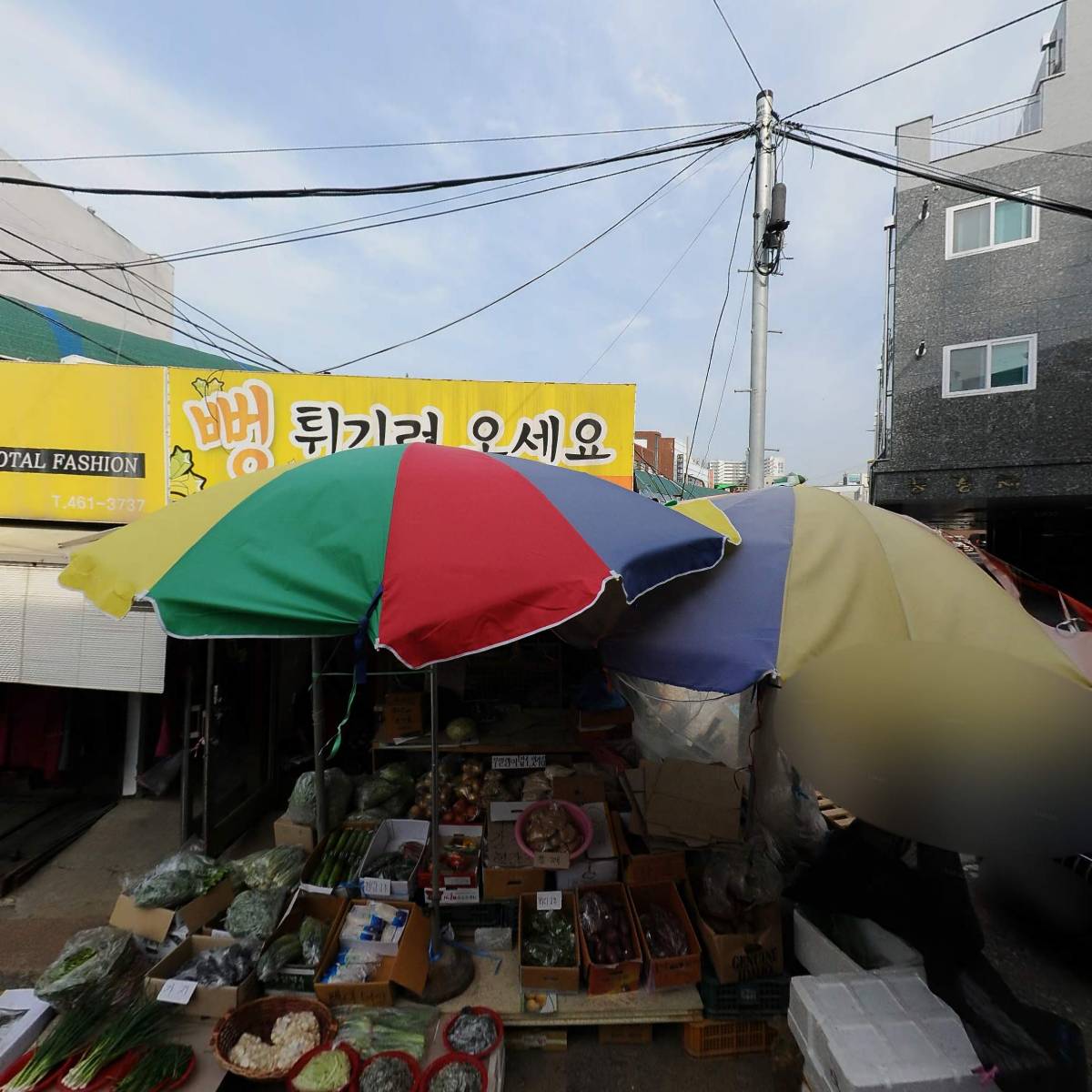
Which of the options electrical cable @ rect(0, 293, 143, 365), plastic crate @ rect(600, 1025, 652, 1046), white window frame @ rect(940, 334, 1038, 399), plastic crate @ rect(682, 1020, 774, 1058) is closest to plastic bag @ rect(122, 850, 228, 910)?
plastic crate @ rect(600, 1025, 652, 1046)

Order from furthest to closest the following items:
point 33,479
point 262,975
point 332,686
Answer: point 332,686 < point 33,479 < point 262,975

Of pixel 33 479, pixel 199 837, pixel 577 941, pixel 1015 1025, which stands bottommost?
pixel 199 837

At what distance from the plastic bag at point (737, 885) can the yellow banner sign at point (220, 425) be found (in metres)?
4.16

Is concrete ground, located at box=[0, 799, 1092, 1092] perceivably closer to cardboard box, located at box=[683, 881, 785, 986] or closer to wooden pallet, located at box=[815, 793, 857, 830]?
cardboard box, located at box=[683, 881, 785, 986]

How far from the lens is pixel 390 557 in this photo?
6.90 ft

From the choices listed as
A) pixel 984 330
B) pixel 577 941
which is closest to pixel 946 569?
pixel 577 941

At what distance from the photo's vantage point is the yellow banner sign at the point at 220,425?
5.88 meters

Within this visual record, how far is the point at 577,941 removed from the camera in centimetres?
325

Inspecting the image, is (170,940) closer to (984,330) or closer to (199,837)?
(199,837)

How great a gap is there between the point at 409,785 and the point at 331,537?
360cm

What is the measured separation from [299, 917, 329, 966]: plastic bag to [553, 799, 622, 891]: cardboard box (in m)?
1.51

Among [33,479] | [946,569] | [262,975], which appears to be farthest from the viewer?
[33,479]

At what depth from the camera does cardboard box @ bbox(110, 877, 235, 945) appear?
341cm

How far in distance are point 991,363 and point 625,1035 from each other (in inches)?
461
